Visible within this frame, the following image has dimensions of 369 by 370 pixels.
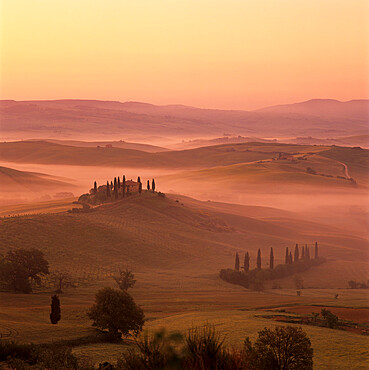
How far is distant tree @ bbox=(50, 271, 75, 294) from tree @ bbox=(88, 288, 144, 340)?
32291mm

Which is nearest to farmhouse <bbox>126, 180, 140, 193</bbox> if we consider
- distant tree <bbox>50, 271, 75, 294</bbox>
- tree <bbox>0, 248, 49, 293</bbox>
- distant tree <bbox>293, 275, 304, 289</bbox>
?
distant tree <bbox>293, 275, 304, 289</bbox>

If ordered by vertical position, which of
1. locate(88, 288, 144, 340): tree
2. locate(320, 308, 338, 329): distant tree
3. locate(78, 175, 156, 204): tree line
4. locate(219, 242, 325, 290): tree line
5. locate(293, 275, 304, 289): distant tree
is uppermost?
locate(78, 175, 156, 204): tree line

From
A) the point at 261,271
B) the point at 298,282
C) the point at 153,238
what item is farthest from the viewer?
the point at 153,238

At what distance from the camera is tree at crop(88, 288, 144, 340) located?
184ft

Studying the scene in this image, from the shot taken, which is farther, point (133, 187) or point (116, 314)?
point (133, 187)

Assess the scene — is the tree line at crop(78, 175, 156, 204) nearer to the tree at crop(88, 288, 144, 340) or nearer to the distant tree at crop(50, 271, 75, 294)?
the distant tree at crop(50, 271, 75, 294)

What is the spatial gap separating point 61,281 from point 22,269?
8.04 metres

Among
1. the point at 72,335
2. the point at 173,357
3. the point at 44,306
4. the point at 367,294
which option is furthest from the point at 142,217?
the point at 173,357

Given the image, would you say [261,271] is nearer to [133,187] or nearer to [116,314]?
[116,314]

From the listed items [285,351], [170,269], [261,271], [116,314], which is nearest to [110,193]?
[170,269]

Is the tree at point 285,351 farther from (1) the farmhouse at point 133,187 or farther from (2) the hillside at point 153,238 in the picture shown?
(1) the farmhouse at point 133,187

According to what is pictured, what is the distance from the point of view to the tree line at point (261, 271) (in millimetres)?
114500

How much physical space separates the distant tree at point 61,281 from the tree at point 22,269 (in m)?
2.42

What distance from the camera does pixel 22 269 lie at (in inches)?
3529
